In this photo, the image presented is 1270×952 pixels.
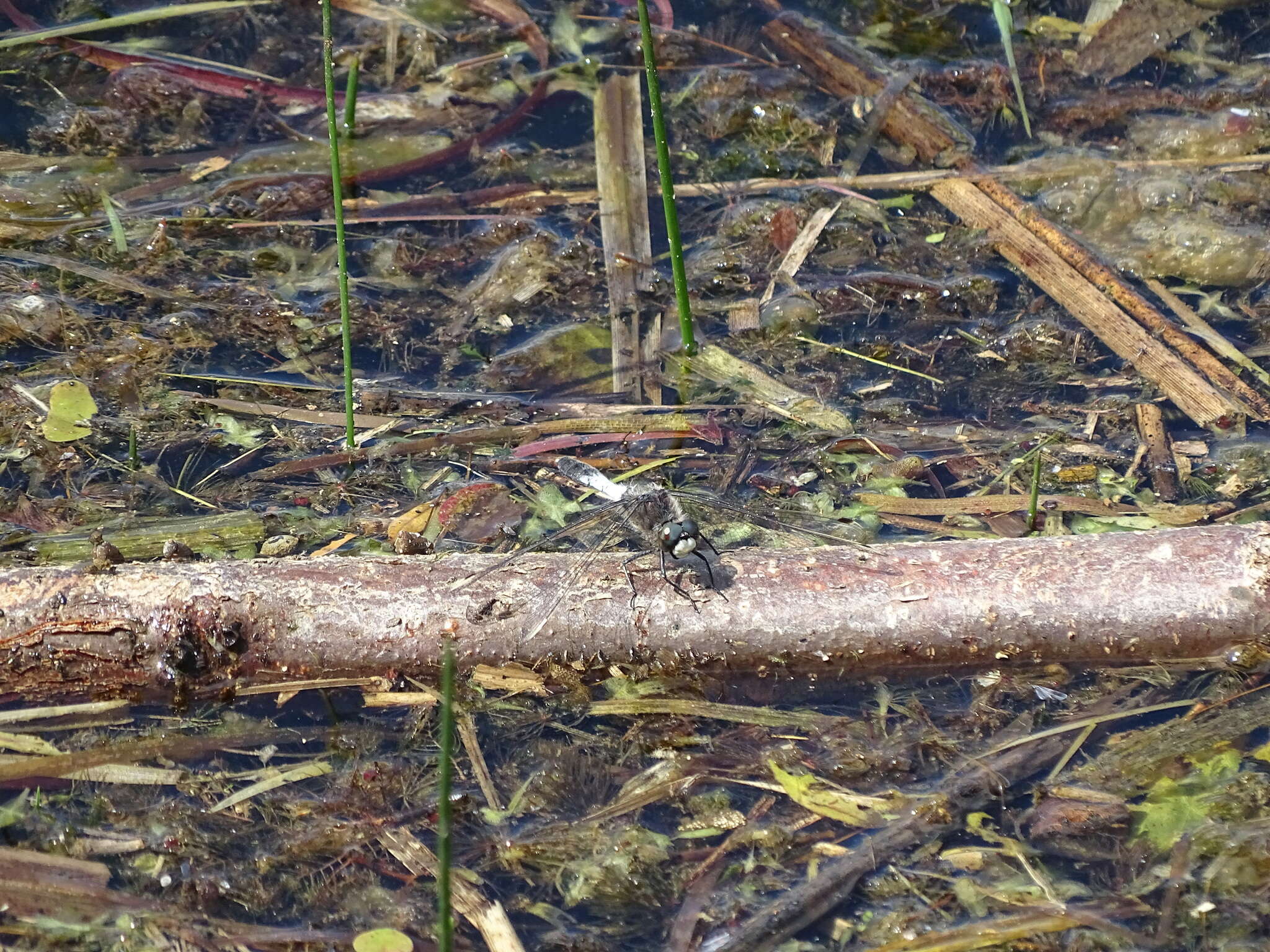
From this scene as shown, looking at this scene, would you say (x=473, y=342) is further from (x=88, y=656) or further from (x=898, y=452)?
(x=88, y=656)

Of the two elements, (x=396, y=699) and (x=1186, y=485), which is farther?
(x=1186, y=485)

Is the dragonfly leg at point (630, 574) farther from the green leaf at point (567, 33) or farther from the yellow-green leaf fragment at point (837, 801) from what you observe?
the green leaf at point (567, 33)

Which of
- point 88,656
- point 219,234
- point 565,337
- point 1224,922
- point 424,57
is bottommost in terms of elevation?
point 1224,922

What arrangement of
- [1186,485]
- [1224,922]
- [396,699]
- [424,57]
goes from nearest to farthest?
1. [1224,922]
2. [396,699]
3. [1186,485]
4. [424,57]

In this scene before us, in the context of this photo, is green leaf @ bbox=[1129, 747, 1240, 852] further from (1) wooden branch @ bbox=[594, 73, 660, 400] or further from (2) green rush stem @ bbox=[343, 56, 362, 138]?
(2) green rush stem @ bbox=[343, 56, 362, 138]

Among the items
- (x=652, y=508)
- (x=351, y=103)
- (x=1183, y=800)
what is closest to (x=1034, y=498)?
(x=1183, y=800)

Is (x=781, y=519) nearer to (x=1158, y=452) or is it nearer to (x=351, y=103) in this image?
(x=1158, y=452)

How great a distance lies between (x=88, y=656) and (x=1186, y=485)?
3.05 metres

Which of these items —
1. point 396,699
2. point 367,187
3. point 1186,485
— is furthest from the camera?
point 367,187

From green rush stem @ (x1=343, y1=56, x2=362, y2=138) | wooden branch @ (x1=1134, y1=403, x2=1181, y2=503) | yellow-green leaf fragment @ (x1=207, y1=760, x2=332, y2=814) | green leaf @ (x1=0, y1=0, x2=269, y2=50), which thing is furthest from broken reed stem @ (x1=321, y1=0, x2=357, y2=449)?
green leaf @ (x1=0, y1=0, x2=269, y2=50)

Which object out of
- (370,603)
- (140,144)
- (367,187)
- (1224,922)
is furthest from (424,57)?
(1224,922)

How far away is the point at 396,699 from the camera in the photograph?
302 centimetres

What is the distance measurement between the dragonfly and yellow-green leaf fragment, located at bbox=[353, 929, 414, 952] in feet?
2.31

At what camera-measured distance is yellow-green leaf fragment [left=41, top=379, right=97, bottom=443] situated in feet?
12.3
